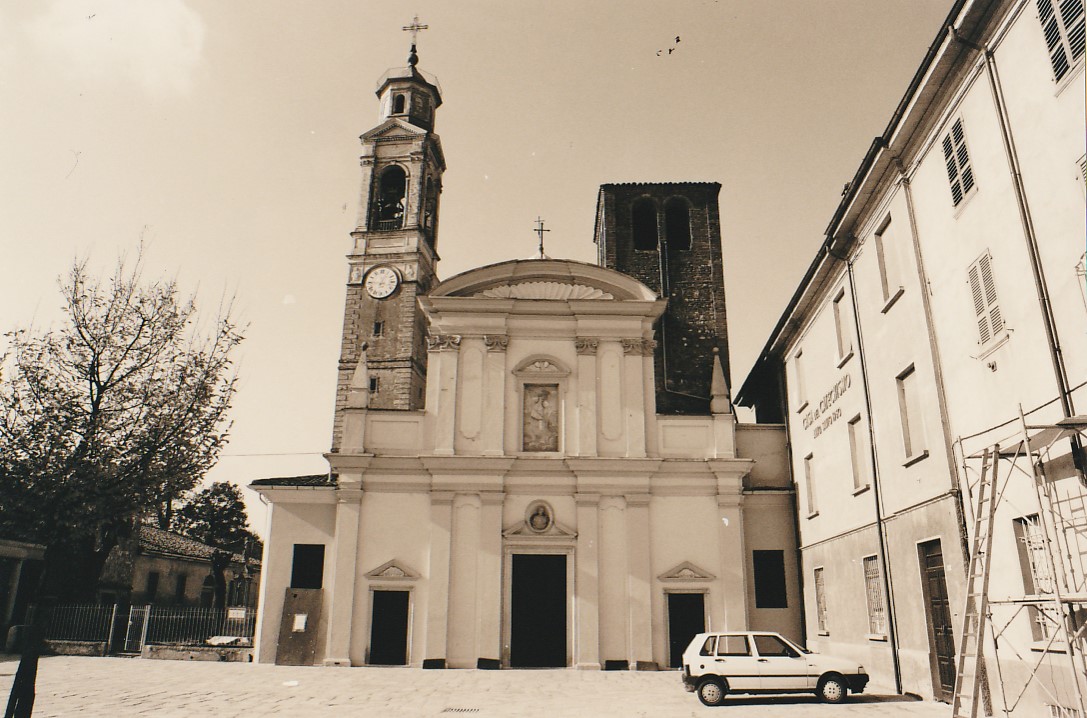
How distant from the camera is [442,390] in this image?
22094 millimetres

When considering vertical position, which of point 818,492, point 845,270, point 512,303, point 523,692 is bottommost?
point 523,692

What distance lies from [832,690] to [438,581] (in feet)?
33.9

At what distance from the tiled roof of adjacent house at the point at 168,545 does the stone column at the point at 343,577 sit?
58.3 feet

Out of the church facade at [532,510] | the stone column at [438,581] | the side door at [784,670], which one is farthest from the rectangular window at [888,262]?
the stone column at [438,581]

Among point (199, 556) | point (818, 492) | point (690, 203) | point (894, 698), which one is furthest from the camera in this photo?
point (199, 556)

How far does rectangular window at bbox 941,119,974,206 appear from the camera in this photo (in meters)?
11.6

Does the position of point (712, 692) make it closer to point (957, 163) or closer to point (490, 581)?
point (490, 581)

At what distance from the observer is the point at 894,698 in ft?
45.0

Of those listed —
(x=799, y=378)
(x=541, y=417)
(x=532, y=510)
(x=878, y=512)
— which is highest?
(x=799, y=378)

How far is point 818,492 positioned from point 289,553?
14128mm

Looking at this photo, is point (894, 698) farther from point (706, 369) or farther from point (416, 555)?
point (706, 369)

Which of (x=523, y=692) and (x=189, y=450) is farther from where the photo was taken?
(x=189, y=450)

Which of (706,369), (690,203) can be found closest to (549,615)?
(706,369)

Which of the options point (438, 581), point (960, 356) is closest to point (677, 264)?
point (438, 581)
